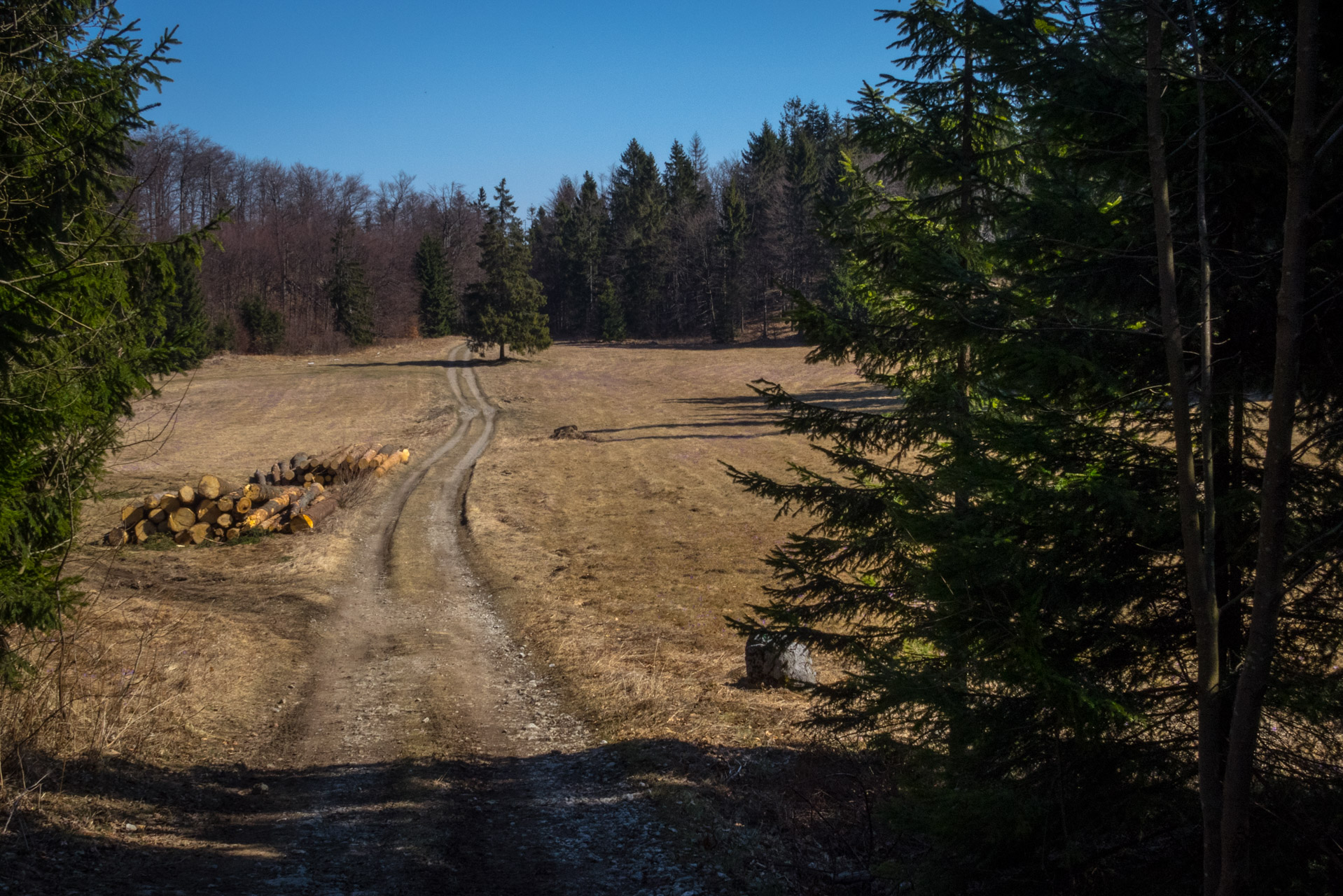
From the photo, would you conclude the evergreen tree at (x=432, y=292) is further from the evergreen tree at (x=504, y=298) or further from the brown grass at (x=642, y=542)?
the brown grass at (x=642, y=542)

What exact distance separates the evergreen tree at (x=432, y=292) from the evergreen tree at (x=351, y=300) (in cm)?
660

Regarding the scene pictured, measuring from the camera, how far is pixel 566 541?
18578 millimetres

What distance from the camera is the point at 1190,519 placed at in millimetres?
3395

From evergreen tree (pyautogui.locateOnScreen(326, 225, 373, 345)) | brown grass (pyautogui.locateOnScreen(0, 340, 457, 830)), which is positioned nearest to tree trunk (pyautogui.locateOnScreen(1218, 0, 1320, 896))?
brown grass (pyautogui.locateOnScreen(0, 340, 457, 830))

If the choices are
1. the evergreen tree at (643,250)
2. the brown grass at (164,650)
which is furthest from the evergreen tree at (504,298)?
the brown grass at (164,650)

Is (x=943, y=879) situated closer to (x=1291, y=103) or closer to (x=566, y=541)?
(x=1291, y=103)

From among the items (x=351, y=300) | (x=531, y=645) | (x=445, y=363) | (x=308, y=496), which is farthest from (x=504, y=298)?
(x=531, y=645)

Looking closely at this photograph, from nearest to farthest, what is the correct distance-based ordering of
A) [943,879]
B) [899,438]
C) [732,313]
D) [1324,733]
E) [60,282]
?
[1324,733], [943,879], [60,282], [899,438], [732,313]

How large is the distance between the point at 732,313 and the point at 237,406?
41670mm

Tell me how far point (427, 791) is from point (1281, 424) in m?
6.83

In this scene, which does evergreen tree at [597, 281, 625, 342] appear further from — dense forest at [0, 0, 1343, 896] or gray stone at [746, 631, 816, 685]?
dense forest at [0, 0, 1343, 896]

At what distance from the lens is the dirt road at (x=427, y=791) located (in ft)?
18.7

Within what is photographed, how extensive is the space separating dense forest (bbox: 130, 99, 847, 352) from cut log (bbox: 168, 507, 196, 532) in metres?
45.3

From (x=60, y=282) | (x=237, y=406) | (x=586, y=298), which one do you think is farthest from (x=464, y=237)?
(x=60, y=282)
